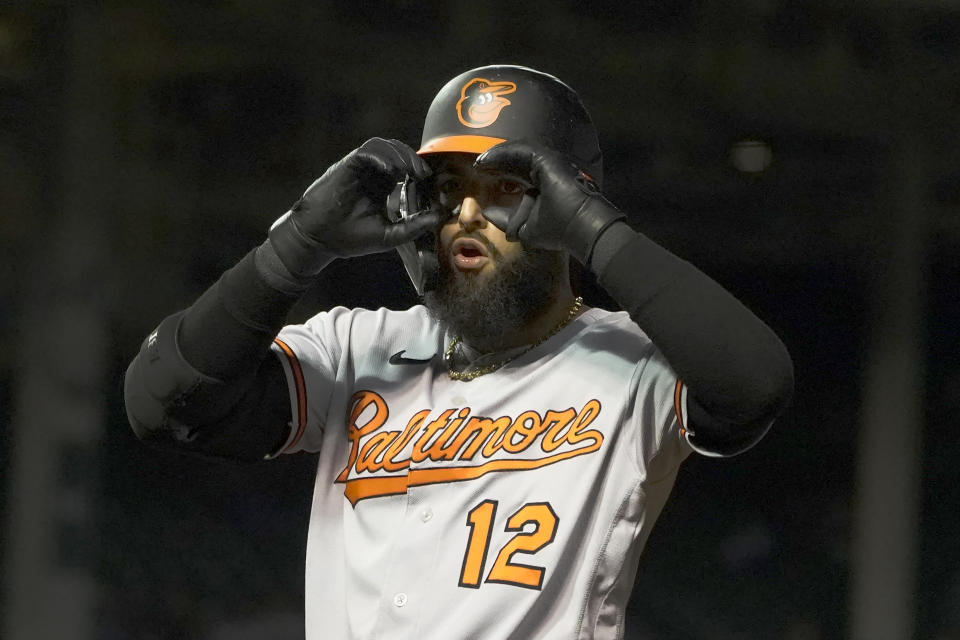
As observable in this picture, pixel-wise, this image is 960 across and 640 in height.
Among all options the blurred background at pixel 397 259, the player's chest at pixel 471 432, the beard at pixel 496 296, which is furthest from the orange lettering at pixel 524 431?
the blurred background at pixel 397 259

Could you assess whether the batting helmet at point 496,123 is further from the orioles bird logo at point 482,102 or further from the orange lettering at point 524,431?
the orange lettering at point 524,431

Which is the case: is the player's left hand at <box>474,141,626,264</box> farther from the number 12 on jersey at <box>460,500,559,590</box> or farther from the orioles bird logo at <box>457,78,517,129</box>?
the number 12 on jersey at <box>460,500,559,590</box>

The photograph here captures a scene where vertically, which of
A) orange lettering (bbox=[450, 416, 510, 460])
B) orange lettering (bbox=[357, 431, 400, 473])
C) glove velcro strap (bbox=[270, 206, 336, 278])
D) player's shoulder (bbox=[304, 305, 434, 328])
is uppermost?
player's shoulder (bbox=[304, 305, 434, 328])

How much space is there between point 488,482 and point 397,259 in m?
1.42

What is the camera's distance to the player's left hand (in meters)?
0.98

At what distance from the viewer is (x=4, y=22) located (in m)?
2.34

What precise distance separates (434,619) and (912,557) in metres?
1.74

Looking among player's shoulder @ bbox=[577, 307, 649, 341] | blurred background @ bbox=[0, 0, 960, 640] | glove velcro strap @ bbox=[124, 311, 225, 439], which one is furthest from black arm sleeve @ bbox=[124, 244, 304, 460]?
blurred background @ bbox=[0, 0, 960, 640]

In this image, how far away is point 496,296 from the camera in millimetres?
1122

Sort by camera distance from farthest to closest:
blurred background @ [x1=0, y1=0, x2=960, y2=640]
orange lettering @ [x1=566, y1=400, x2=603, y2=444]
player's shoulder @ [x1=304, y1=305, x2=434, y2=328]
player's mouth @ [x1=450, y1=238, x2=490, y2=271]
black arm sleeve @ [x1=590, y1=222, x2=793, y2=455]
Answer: blurred background @ [x1=0, y1=0, x2=960, y2=640], player's shoulder @ [x1=304, y1=305, x2=434, y2=328], player's mouth @ [x1=450, y1=238, x2=490, y2=271], orange lettering @ [x1=566, y1=400, x2=603, y2=444], black arm sleeve @ [x1=590, y1=222, x2=793, y2=455]

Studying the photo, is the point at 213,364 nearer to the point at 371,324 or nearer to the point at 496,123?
the point at 371,324

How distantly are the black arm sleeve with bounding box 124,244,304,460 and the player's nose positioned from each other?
0.59 feet

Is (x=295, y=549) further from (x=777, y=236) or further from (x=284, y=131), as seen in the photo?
(x=777, y=236)

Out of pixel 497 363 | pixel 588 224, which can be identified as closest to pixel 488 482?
pixel 497 363
